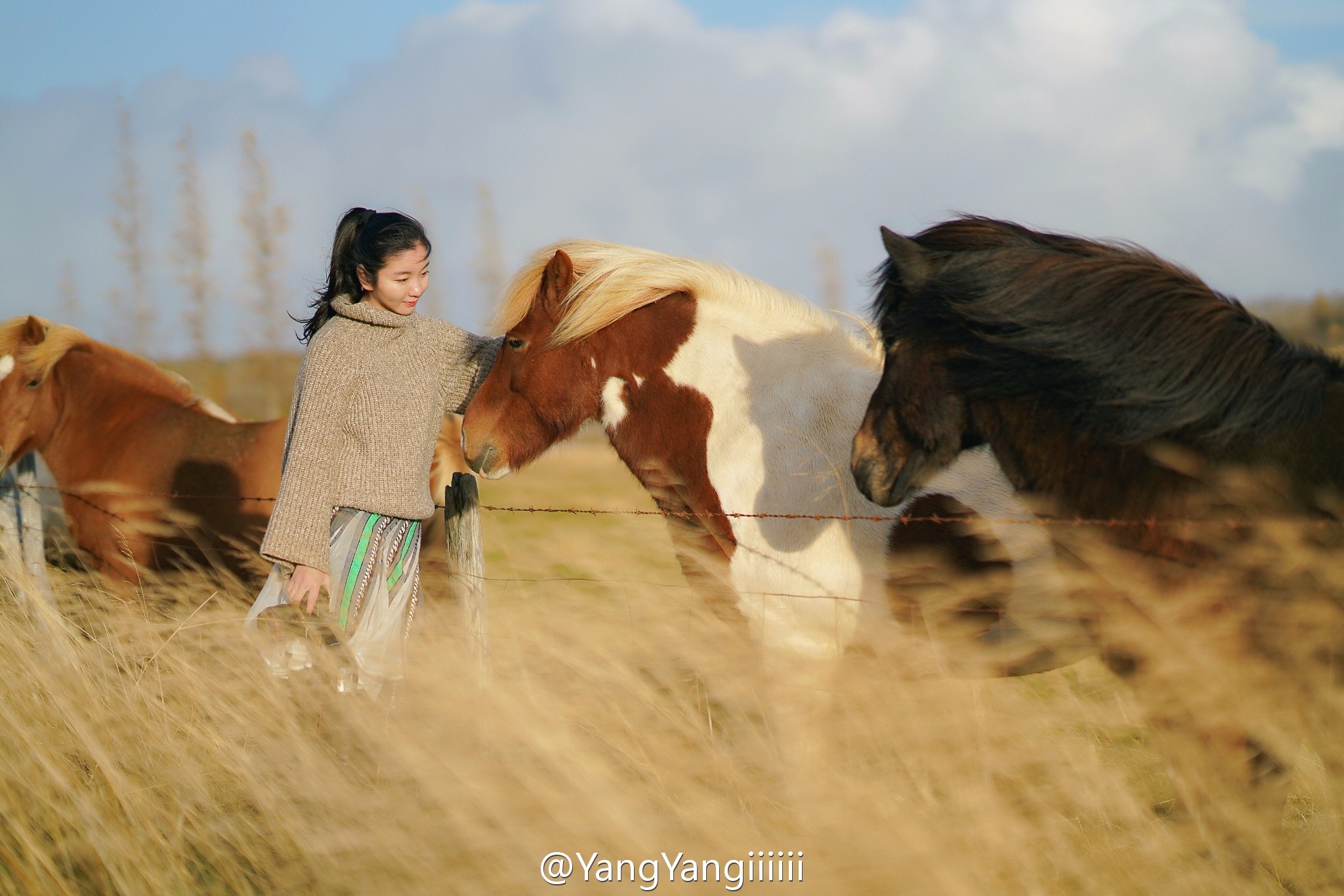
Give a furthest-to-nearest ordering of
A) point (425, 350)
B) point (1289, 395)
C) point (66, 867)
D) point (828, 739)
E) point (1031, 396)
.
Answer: point (425, 350), point (828, 739), point (1031, 396), point (66, 867), point (1289, 395)

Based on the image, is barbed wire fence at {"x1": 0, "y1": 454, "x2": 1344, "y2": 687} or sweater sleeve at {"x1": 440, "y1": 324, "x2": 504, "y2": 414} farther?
sweater sleeve at {"x1": 440, "y1": 324, "x2": 504, "y2": 414}

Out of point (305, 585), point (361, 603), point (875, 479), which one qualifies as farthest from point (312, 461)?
point (875, 479)

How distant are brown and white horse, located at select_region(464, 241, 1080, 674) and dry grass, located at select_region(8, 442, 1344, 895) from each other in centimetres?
25

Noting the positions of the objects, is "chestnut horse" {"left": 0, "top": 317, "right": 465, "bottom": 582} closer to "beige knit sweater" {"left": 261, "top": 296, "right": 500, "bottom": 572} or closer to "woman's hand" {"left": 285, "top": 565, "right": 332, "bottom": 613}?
"beige knit sweater" {"left": 261, "top": 296, "right": 500, "bottom": 572}

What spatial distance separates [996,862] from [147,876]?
196 centimetres

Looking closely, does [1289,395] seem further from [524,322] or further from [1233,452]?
[524,322]

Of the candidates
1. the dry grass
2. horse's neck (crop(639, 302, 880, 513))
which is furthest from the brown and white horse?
the dry grass

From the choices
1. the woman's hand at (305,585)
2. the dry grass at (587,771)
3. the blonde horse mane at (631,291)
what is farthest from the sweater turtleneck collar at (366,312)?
the dry grass at (587,771)

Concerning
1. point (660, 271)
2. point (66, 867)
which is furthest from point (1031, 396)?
point (66, 867)

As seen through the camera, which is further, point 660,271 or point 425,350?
point 660,271

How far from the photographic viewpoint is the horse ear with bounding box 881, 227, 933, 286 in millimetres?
2605

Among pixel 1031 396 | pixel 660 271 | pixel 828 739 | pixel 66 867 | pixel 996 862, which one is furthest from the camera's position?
pixel 660 271

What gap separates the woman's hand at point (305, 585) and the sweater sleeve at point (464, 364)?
39.7 inches

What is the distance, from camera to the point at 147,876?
2.24 meters
